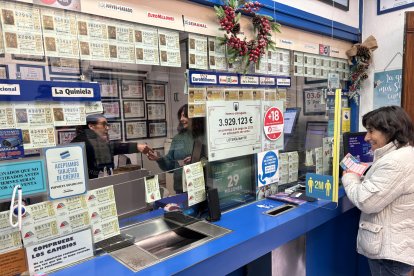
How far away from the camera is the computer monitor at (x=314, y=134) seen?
2.25 meters

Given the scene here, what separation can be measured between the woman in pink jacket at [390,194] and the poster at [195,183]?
81 centimetres

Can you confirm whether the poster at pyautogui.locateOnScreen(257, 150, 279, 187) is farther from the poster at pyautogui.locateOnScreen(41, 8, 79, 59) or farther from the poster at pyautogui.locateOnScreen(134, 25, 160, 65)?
the poster at pyautogui.locateOnScreen(41, 8, 79, 59)

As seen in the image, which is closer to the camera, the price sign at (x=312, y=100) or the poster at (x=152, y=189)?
the poster at (x=152, y=189)

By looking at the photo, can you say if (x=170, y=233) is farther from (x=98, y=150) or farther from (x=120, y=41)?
(x=120, y=41)

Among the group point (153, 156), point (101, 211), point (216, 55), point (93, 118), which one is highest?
point (216, 55)

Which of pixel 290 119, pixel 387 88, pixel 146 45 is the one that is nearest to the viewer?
pixel 146 45

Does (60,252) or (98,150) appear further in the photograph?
(98,150)

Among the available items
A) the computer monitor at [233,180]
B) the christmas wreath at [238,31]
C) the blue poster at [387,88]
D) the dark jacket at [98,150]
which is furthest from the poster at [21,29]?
the blue poster at [387,88]

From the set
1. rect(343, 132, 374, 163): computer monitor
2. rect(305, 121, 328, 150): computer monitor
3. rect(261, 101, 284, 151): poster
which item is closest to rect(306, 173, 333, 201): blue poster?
rect(261, 101, 284, 151): poster

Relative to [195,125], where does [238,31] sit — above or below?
above

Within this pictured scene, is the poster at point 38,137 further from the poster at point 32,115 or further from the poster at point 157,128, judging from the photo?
the poster at point 157,128

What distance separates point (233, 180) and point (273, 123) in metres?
0.49

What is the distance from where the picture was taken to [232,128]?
179cm

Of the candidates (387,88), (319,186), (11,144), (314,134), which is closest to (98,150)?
(11,144)
